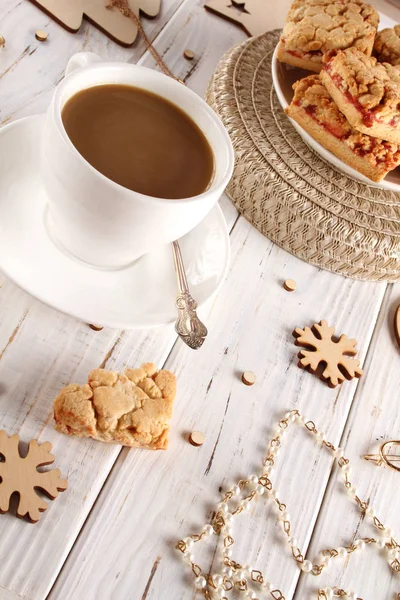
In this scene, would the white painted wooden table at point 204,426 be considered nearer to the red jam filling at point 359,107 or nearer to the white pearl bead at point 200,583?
the white pearl bead at point 200,583

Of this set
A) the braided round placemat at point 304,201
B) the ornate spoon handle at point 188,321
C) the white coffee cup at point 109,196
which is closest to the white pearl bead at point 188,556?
the ornate spoon handle at point 188,321

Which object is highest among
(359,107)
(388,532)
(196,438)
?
(359,107)

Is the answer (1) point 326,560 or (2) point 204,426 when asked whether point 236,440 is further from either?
(1) point 326,560

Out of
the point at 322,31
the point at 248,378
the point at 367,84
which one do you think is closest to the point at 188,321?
the point at 248,378

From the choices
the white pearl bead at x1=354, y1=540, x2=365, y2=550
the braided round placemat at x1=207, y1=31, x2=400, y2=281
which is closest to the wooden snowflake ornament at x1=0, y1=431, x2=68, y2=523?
the white pearl bead at x1=354, y1=540, x2=365, y2=550

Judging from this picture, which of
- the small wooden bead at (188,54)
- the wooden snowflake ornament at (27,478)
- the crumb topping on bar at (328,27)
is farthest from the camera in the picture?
the small wooden bead at (188,54)

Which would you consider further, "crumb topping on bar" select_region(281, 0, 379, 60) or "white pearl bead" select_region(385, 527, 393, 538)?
"crumb topping on bar" select_region(281, 0, 379, 60)

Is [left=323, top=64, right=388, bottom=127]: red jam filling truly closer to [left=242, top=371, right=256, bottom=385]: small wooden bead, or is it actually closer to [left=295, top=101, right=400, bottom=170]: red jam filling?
[left=295, top=101, right=400, bottom=170]: red jam filling
